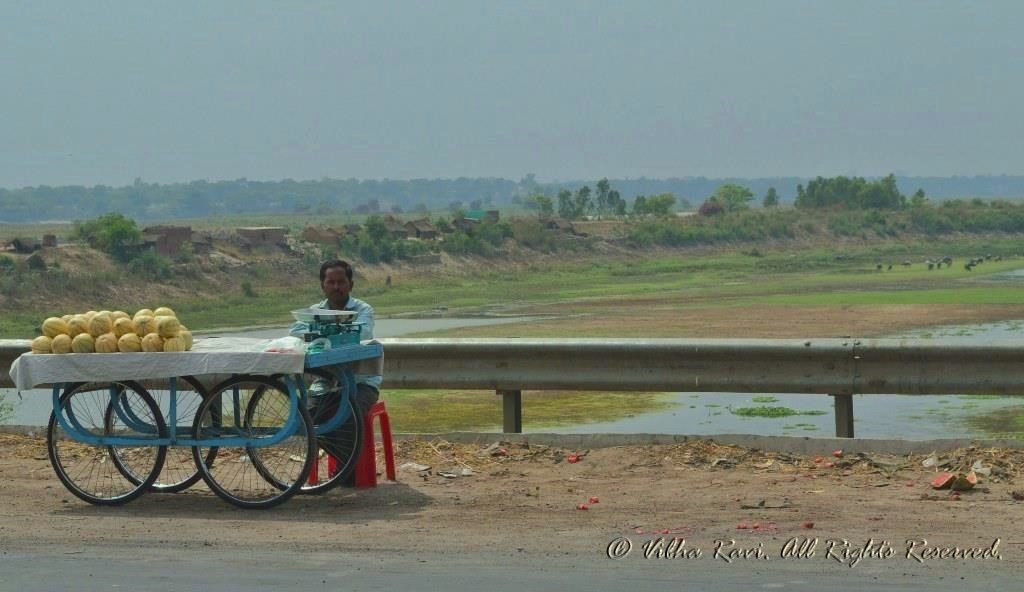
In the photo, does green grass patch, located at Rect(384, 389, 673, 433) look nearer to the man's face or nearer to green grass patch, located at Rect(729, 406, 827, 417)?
green grass patch, located at Rect(729, 406, 827, 417)

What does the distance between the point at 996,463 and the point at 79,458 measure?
5.97 meters

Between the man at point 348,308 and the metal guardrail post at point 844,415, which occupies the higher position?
the man at point 348,308

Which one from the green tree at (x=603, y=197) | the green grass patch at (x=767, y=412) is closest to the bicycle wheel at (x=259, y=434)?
the green grass patch at (x=767, y=412)

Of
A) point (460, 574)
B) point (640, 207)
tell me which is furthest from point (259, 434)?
point (640, 207)

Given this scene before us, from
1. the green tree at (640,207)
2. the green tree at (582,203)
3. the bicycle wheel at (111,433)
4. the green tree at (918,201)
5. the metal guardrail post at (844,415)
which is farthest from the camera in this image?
the green tree at (582,203)

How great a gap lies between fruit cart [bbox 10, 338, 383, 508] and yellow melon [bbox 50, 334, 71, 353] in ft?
0.22

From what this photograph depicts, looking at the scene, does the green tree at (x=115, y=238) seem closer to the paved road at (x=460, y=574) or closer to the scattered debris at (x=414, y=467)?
the scattered debris at (x=414, y=467)

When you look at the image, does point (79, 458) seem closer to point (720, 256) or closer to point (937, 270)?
point (937, 270)

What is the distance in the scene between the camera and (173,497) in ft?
33.4

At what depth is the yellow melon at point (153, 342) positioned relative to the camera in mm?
9688

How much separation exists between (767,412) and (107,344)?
10557 millimetres

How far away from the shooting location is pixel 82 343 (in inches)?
385

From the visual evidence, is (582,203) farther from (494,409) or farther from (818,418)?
(818,418)

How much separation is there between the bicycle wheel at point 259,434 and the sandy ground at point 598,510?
15 centimetres
